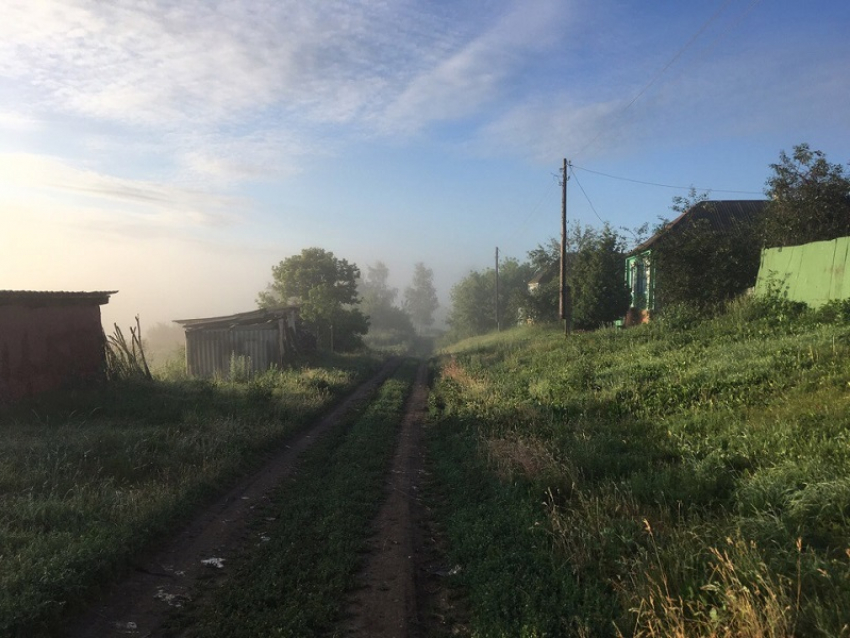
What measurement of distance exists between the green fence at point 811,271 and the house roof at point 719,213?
35.5 ft

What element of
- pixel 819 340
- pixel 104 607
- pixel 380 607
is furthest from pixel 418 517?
pixel 819 340

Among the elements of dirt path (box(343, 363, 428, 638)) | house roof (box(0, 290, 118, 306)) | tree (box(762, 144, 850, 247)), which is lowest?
dirt path (box(343, 363, 428, 638))

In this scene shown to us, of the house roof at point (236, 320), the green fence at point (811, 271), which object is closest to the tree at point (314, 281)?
the house roof at point (236, 320)

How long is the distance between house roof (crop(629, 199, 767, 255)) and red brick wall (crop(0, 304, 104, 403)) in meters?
23.4

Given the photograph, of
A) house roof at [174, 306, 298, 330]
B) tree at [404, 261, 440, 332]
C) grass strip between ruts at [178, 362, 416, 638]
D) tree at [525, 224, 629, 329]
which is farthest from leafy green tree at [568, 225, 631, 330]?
tree at [404, 261, 440, 332]

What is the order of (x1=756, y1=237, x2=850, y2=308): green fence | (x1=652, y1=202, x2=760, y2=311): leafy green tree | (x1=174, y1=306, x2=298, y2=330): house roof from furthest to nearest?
(x1=174, y1=306, x2=298, y2=330): house roof, (x1=652, y1=202, x2=760, y2=311): leafy green tree, (x1=756, y1=237, x2=850, y2=308): green fence

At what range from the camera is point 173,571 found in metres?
5.32

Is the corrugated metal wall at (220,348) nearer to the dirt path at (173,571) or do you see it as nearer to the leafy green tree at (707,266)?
the dirt path at (173,571)

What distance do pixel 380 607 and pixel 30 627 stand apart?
8.70 feet

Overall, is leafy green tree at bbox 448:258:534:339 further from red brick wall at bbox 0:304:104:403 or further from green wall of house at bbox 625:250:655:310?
red brick wall at bbox 0:304:104:403

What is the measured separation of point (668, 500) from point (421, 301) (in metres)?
124

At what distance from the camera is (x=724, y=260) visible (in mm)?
18844

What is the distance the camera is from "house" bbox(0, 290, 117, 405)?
12336 millimetres

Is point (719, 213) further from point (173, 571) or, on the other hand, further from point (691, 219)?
point (173, 571)
